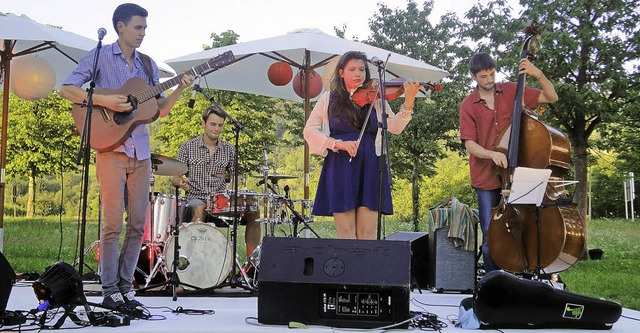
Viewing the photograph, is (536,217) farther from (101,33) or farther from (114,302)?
(101,33)

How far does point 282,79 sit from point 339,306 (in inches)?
186

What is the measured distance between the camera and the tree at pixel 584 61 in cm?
1020

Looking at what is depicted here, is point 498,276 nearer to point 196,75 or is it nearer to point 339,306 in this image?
point 339,306

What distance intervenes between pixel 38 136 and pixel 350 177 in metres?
27.7

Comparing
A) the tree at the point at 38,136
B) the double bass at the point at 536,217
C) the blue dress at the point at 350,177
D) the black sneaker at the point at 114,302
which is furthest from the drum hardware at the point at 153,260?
the tree at the point at 38,136

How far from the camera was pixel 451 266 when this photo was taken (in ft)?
19.2

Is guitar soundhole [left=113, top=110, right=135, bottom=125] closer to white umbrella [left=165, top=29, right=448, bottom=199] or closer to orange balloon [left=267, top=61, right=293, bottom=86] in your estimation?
white umbrella [left=165, top=29, right=448, bottom=199]

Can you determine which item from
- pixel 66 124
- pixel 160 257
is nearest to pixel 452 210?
pixel 160 257

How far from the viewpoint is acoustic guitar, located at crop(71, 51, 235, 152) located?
3.86 metres

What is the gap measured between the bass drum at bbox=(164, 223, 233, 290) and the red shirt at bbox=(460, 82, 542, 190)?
2227 mm

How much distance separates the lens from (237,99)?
26.3m

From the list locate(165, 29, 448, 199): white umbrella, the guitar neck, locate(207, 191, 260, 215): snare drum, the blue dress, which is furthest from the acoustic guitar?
locate(165, 29, 448, 199): white umbrella

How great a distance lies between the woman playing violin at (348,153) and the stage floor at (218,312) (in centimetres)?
78

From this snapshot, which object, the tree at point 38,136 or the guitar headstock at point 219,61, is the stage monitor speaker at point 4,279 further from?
the tree at point 38,136
